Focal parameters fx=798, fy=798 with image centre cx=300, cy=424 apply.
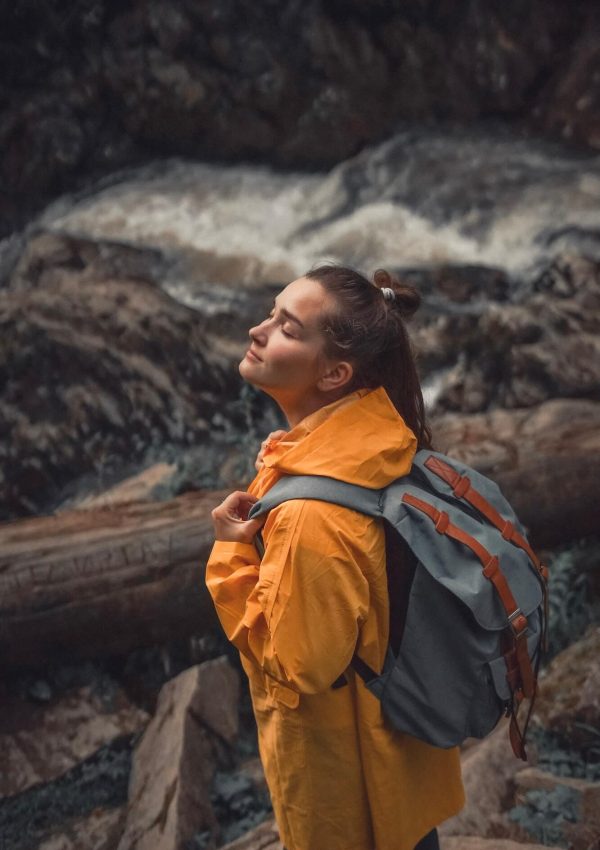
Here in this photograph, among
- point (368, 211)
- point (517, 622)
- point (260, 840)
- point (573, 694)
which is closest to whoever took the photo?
point (517, 622)

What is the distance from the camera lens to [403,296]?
6.13 feet

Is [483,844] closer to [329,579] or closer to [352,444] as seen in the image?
[329,579]

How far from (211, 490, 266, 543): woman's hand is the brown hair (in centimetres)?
36

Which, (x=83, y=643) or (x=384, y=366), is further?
(x=83, y=643)

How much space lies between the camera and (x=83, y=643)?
3.60m

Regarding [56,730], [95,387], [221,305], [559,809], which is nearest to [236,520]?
[559,809]

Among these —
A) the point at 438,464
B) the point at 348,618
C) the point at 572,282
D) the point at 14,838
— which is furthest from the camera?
the point at 572,282

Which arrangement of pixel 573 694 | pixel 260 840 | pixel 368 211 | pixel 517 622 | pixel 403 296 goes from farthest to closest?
pixel 368 211
pixel 573 694
pixel 260 840
pixel 403 296
pixel 517 622

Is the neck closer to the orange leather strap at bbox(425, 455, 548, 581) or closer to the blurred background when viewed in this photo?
the orange leather strap at bbox(425, 455, 548, 581)

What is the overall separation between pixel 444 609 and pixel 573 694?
6.35 feet

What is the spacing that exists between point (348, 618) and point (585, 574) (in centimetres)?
281

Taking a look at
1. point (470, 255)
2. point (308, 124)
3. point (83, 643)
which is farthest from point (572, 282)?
point (83, 643)

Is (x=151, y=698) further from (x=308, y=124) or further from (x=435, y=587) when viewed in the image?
(x=308, y=124)

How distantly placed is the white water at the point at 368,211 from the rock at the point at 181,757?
14.9 ft
